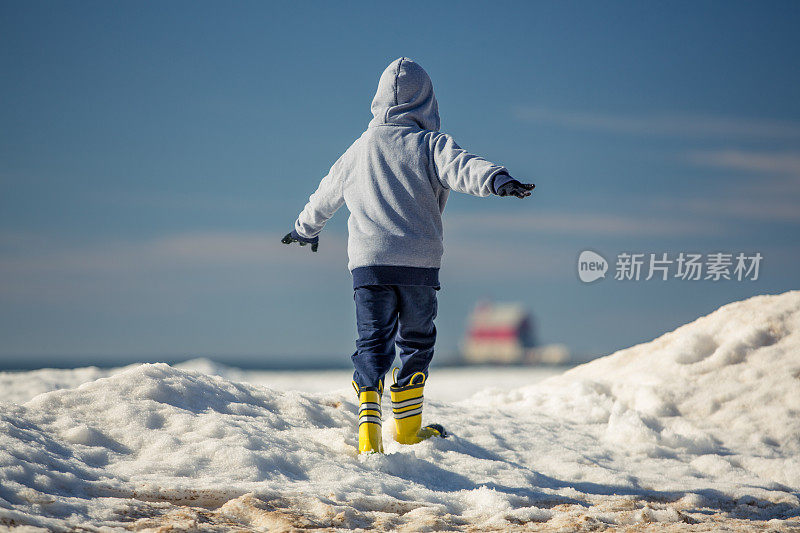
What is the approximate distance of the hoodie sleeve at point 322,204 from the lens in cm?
341

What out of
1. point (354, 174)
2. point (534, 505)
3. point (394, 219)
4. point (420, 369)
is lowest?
point (534, 505)

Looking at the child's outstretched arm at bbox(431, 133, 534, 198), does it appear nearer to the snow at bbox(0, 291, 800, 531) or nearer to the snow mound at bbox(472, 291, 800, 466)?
the snow at bbox(0, 291, 800, 531)

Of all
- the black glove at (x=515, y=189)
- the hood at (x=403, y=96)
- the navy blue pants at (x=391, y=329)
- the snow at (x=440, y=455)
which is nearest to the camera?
the snow at (x=440, y=455)

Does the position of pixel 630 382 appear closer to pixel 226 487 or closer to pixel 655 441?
pixel 655 441

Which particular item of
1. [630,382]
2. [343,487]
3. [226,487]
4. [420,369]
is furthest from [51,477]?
[630,382]

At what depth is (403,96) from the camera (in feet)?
10.7

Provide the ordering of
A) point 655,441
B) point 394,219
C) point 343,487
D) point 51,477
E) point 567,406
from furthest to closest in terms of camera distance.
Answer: point 567,406 → point 655,441 → point 394,219 → point 343,487 → point 51,477

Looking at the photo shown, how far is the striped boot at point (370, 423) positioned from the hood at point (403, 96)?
122cm

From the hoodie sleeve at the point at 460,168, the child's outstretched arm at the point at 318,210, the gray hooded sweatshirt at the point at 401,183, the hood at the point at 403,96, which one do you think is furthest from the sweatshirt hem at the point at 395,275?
the hood at the point at 403,96

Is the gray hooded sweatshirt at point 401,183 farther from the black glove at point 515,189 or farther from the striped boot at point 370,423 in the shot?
the striped boot at point 370,423

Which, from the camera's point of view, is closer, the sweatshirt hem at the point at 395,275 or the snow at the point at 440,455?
the snow at the point at 440,455

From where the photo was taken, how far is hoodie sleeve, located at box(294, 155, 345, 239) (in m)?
3.41

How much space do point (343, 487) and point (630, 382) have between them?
2903 mm

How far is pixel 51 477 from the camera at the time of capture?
7.45ft
